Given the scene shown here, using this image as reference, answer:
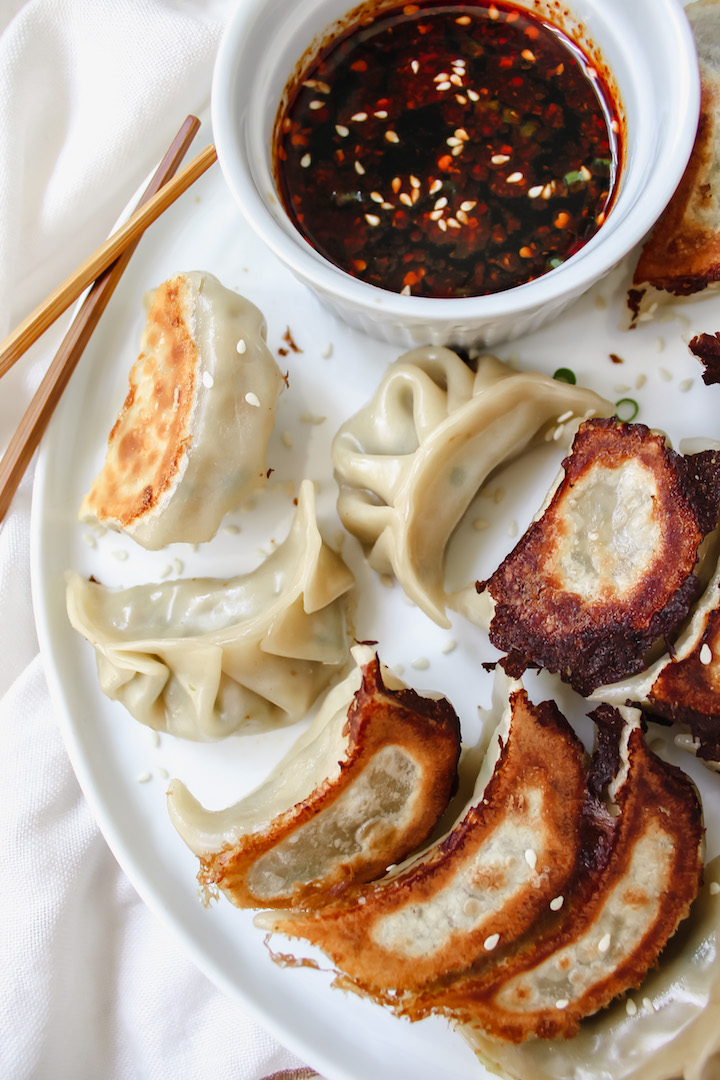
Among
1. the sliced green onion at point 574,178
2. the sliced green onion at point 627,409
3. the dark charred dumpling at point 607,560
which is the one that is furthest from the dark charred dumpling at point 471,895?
the sliced green onion at point 574,178

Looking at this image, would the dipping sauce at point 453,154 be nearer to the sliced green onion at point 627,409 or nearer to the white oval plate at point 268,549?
the white oval plate at point 268,549

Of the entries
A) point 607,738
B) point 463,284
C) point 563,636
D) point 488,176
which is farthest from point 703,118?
point 607,738

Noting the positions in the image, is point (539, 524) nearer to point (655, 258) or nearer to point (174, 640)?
point (655, 258)

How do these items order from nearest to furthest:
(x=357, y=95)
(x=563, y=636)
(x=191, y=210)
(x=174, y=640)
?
(x=563, y=636)
(x=357, y=95)
(x=174, y=640)
(x=191, y=210)

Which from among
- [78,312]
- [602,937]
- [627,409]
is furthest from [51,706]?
[627,409]

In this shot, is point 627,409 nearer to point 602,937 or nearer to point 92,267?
point 602,937

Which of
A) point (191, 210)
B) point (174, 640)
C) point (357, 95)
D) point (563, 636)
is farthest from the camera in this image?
point (191, 210)

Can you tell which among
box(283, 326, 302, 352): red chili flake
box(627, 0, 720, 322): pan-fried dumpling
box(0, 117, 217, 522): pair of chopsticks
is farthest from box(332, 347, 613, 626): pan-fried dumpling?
box(0, 117, 217, 522): pair of chopsticks
